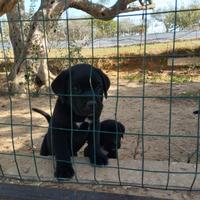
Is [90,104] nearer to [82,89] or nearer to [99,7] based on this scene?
[82,89]

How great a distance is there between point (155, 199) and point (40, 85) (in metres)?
6.09

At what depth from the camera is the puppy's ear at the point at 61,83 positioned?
270 centimetres

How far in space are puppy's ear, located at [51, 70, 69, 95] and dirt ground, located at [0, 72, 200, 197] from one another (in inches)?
8.1

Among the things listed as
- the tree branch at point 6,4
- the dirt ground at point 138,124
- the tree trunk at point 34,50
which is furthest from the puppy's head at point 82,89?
the tree trunk at point 34,50

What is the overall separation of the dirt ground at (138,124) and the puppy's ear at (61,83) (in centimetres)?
21

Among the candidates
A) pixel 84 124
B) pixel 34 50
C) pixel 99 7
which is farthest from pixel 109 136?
pixel 99 7

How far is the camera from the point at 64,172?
8.79 feet

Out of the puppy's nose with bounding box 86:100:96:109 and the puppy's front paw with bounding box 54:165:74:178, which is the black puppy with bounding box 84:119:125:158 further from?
the puppy's nose with bounding box 86:100:96:109

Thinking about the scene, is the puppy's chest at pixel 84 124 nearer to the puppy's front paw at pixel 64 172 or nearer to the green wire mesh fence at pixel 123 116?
the green wire mesh fence at pixel 123 116

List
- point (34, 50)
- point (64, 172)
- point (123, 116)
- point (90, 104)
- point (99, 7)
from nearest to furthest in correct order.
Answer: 1. point (90, 104)
2. point (64, 172)
3. point (123, 116)
4. point (34, 50)
5. point (99, 7)

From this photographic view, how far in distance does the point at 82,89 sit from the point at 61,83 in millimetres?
147

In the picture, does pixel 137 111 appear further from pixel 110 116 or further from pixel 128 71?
pixel 128 71

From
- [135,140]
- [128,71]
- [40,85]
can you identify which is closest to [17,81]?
[40,85]

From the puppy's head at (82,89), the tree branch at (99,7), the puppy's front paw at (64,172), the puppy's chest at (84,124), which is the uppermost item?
the tree branch at (99,7)
